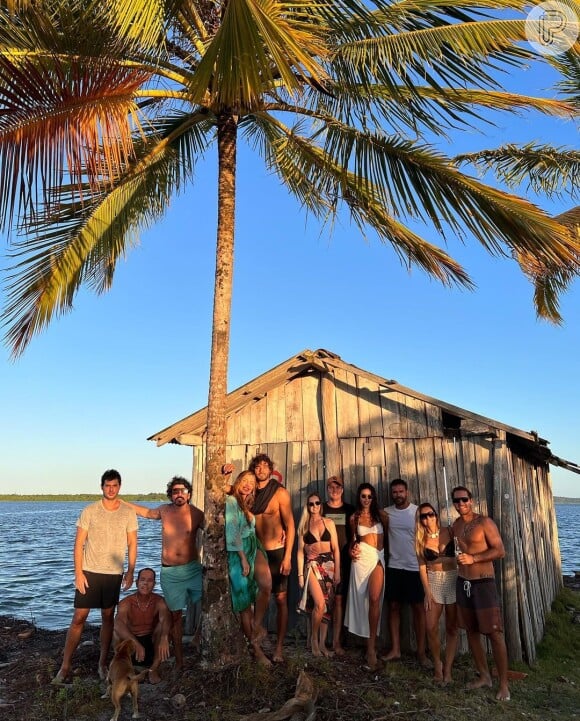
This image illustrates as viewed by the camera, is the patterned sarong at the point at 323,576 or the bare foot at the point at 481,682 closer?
the bare foot at the point at 481,682

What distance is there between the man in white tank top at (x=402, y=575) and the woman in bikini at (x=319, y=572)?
0.74 m

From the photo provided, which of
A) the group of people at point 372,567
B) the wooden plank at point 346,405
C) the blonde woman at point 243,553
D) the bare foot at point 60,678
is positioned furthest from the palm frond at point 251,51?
the bare foot at point 60,678

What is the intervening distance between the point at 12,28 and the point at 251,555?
5.53m

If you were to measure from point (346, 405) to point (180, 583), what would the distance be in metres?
3.39

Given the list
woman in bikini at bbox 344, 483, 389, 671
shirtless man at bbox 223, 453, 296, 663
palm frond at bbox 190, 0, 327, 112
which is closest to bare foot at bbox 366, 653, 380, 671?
woman in bikini at bbox 344, 483, 389, 671

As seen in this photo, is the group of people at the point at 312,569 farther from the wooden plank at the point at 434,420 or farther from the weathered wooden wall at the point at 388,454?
the wooden plank at the point at 434,420

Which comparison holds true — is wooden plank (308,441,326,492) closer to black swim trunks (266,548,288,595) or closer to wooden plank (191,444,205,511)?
black swim trunks (266,548,288,595)

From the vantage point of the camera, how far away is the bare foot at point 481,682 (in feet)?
19.9

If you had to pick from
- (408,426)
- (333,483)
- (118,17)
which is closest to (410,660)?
(333,483)

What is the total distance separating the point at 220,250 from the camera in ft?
22.1

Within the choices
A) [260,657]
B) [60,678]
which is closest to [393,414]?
[260,657]

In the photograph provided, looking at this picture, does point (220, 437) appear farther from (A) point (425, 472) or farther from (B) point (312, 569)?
(A) point (425, 472)

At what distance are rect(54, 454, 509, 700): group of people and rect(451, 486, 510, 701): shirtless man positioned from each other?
10 millimetres

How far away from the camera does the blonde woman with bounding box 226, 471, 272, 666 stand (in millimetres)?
6484
